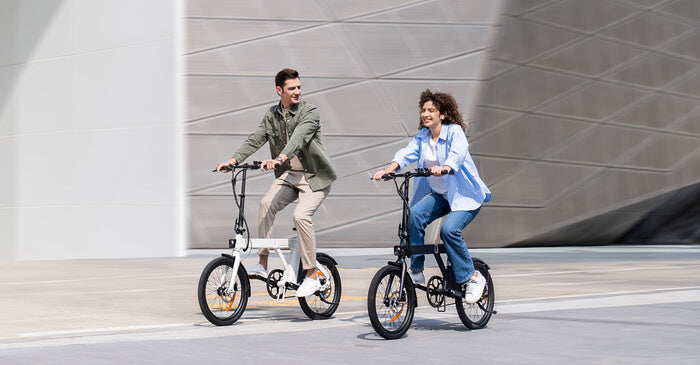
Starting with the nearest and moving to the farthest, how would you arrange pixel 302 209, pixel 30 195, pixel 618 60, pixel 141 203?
1. pixel 302 209
2. pixel 141 203
3. pixel 30 195
4. pixel 618 60

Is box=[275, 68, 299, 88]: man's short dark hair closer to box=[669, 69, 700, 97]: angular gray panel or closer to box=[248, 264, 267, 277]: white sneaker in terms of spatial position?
box=[248, 264, 267, 277]: white sneaker

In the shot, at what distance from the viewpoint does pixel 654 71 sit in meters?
21.8

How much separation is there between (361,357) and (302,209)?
7.36 feet

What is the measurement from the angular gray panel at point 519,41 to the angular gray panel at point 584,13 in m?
0.28

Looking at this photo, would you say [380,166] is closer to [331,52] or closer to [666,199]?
[331,52]

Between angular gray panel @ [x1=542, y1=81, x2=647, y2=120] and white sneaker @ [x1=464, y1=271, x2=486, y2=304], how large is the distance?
13.5 meters

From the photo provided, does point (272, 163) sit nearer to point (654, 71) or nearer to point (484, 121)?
point (484, 121)

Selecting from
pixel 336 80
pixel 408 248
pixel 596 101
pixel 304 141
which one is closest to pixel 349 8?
pixel 336 80

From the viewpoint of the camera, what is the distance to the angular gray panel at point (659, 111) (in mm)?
21531

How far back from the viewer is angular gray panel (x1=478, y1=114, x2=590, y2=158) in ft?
64.5

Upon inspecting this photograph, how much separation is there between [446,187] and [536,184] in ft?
42.7

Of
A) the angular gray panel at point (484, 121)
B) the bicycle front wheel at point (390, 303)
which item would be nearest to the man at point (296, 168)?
the bicycle front wheel at point (390, 303)

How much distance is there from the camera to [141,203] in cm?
1842

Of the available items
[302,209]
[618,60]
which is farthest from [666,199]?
[302,209]
